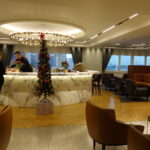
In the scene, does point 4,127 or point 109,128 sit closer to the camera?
point 4,127

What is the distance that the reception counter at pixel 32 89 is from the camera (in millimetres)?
6078

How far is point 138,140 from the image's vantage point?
1.79 m

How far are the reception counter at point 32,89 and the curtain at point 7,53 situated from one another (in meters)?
6.12

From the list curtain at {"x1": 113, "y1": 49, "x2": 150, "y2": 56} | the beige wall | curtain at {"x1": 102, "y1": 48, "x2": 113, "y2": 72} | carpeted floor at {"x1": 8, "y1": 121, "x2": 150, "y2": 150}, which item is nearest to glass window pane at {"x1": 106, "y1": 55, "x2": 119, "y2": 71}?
curtain at {"x1": 113, "y1": 49, "x2": 150, "y2": 56}

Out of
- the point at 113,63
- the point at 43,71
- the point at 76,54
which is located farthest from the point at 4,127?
the point at 113,63

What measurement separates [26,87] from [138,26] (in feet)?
15.9

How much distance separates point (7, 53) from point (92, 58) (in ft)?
20.6

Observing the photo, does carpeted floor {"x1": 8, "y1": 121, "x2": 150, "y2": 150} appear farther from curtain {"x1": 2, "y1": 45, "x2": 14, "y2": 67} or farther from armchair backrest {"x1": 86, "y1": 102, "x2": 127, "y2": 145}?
curtain {"x1": 2, "y1": 45, "x2": 14, "y2": 67}

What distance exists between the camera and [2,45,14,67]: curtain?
11742mm

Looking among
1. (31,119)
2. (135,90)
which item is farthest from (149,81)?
(31,119)

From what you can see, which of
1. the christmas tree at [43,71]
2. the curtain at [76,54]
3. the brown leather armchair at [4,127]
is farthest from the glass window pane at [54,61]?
the brown leather armchair at [4,127]

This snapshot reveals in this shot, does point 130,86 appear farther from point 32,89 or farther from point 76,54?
point 76,54

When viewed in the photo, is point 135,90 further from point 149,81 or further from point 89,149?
point 89,149

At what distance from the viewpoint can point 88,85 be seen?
7.46m
